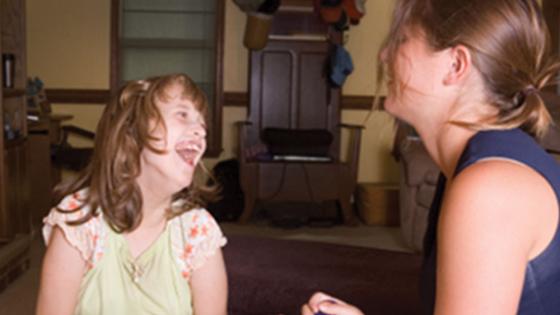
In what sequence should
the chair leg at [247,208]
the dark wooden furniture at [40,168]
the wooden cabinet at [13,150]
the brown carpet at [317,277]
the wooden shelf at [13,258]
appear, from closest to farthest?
the brown carpet at [317,277], the wooden shelf at [13,258], the wooden cabinet at [13,150], the dark wooden furniture at [40,168], the chair leg at [247,208]

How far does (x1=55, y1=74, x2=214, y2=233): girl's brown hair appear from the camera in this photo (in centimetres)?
124

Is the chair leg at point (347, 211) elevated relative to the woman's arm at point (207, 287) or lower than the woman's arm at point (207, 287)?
lower

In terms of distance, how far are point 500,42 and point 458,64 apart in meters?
0.06

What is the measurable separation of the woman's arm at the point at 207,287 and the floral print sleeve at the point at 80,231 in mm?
176

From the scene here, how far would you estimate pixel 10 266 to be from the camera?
3.41 metres

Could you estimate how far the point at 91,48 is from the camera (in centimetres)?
553

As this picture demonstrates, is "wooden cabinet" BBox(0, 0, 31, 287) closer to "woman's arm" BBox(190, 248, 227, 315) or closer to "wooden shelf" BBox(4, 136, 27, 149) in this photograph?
"wooden shelf" BBox(4, 136, 27, 149)

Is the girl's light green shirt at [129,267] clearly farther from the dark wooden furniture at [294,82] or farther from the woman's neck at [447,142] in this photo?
the dark wooden furniture at [294,82]

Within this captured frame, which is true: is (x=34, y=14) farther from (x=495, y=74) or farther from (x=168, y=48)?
(x=495, y=74)

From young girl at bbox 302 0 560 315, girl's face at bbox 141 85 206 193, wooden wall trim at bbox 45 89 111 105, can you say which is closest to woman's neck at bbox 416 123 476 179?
young girl at bbox 302 0 560 315

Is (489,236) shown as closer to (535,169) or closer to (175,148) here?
(535,169)

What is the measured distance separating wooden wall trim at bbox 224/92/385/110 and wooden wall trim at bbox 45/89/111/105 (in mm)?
933

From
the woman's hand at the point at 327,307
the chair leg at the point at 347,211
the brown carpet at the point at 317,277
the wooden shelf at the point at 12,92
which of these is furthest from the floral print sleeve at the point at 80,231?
the chair leg at the point at 347,211

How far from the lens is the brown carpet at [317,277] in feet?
6.32
